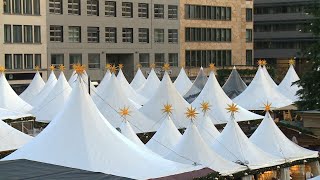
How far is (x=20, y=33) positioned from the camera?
5894cm

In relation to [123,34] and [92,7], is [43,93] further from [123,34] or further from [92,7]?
[123,34]

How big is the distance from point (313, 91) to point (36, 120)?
49.6 feet

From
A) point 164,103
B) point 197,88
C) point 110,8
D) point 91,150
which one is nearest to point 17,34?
point 110,8

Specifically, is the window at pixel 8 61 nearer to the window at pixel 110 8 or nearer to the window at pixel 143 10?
the window at pixel 110 8

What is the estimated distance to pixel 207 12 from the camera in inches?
3002

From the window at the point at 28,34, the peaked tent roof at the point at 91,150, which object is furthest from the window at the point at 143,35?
the peaked tent roof at the point at 91,150

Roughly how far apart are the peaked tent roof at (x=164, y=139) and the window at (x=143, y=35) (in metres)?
44.0

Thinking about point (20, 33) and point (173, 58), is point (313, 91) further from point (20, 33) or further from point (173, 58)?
point (173, 58)

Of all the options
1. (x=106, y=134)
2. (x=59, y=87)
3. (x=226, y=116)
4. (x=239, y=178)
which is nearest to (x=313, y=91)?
(x=226, y=116)

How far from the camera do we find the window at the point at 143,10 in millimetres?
69000

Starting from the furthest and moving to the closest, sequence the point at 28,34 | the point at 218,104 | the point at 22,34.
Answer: the point at 28,34 < the point at 22,34 < the point at 218,104

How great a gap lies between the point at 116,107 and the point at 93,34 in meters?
30.9

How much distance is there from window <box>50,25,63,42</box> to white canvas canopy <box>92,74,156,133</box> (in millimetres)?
24561

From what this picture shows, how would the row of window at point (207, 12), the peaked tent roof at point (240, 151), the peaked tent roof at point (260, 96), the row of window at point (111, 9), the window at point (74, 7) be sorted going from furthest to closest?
the row of window at point (207, 12) → the window at point (74, 7) → the row of window at point (111, 9) → the peaked tent roof at point (260, 96) → the peaked tent roof at point (240, 151)
